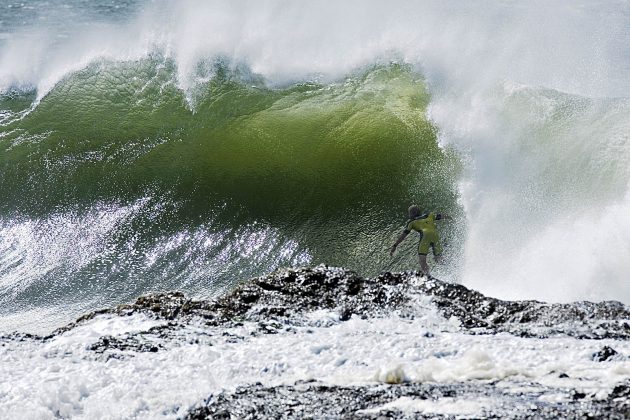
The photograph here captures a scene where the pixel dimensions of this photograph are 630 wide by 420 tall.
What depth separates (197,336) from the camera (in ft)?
23.2

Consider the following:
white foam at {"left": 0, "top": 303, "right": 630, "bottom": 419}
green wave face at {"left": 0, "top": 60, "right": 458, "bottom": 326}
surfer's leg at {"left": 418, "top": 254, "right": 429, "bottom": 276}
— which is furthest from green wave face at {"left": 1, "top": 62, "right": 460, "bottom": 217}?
white foam at {"left": 0, "top": 303, "right": 630, "bottom": 419}

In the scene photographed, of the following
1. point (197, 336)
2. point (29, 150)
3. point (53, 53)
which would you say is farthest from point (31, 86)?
point (197, 336)

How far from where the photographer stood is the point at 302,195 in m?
12.1

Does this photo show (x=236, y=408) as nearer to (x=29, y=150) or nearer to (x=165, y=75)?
(x=29, y=150)

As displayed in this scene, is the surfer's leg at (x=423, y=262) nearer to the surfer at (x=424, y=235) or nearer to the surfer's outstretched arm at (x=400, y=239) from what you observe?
the surfer at (x=424, y=235)

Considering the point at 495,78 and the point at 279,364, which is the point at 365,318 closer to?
the point at 279,364

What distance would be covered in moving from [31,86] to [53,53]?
1145 mm

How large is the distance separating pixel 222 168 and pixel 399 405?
25.8ft

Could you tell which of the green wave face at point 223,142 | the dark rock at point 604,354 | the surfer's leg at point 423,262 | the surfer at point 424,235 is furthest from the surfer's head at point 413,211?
the dark rock at point 604,354

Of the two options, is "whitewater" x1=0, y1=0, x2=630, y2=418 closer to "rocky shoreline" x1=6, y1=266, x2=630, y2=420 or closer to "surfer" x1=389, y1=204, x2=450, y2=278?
"rocky shoreline" x1=6, y1=266, x2=630, y2=420

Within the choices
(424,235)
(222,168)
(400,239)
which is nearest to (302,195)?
(222,168)

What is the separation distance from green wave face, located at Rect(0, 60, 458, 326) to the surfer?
40cm

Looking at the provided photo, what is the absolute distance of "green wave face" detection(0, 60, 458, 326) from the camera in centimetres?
1102

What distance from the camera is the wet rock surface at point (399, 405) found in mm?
5469
